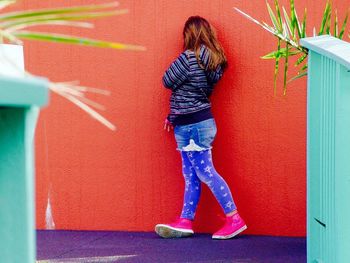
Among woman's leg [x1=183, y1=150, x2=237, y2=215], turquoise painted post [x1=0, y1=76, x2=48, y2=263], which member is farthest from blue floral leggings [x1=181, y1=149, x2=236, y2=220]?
turquoise painted post [x1=0, y1=76, x2=48, y2=263]

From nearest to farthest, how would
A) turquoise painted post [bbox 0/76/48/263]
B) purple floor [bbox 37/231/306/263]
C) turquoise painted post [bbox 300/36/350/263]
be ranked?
turquoise painted post [bbox 0/76/48/263] → turquoise painted post [bbox 300/36/350/263] → purple floor [bbox 37/231/306/263]

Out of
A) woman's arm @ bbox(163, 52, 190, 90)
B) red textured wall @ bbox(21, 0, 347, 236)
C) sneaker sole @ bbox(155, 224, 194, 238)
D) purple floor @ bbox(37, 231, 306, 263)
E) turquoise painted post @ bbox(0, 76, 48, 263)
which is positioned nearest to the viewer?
turquoise painted post @ bbox(0, 76, 48, 263)

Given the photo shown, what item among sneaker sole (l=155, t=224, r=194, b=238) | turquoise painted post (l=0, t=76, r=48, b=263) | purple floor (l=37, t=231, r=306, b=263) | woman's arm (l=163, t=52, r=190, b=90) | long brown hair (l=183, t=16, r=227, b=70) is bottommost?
purple floor (l=37, t=231, r=306, b=263)

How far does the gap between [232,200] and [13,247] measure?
401 cm

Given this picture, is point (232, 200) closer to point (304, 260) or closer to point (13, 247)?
point (304, 260)

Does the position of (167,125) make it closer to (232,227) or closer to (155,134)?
(155,134)

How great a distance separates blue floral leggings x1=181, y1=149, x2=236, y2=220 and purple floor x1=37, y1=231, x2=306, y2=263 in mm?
219

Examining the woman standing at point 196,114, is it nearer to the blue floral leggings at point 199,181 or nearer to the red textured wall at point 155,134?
the blue floral leggings at point 199,181

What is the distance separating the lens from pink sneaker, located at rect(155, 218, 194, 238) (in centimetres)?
545

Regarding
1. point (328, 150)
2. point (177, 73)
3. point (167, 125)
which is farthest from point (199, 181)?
point (328, 150)

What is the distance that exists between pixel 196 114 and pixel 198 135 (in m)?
0.14

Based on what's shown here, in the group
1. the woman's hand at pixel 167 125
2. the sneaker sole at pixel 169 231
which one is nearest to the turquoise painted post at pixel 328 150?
the sneaker sole at pixel 169 231

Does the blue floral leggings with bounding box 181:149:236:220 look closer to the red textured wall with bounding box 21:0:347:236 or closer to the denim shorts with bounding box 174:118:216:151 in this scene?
the denim shorts with bounding box 174:118:216:151

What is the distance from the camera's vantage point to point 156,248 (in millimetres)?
5160
